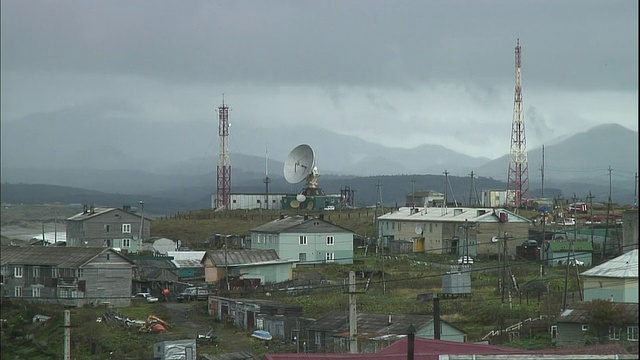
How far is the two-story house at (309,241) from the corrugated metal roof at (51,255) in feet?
23.3

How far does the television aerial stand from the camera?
4897cm

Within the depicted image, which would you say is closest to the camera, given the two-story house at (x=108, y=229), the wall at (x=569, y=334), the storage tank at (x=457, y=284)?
the wall at (x=569, y=334)

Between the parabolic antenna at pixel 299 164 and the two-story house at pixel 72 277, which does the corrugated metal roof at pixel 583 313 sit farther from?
the parabolic antenna at pixel 299 164

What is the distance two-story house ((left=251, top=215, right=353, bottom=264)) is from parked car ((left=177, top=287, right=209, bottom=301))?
21.2 ft

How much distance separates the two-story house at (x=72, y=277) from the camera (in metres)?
24.6

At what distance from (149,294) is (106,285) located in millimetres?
1185

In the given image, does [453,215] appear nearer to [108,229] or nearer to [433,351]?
[108,229]

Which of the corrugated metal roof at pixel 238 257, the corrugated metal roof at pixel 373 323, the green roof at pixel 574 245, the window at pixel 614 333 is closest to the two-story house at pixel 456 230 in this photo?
the green roof at pixel 574 245

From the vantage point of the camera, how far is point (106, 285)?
24.8 m

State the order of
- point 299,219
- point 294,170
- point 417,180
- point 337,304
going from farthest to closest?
point 417,180 < point 294,170 < point 299,219 < point 337,304

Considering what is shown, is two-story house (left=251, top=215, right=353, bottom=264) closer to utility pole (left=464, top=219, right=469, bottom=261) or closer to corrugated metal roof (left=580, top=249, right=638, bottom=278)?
utility pole (left=464, top=219, right=469, bottom=261)

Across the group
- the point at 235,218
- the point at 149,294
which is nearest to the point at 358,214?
the point at 235,218

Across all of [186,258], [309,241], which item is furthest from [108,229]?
[309,241]

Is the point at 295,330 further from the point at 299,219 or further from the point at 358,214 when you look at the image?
the point at 358,214
